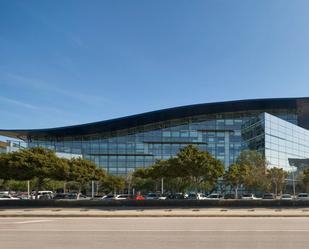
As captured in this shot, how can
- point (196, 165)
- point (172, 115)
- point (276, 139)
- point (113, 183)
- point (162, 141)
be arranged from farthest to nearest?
point (162, 141), point (172, 115), point (276, 139), point (113, 183), point (196, 165)

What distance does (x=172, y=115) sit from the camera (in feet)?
358

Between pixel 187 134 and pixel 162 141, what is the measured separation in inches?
247

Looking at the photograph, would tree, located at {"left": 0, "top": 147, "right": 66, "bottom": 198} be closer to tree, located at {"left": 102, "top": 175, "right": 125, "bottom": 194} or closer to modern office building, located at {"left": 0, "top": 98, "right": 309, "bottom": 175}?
tree, located at {"left": 102, "top": 175, "right": 125, "bottom": 194}

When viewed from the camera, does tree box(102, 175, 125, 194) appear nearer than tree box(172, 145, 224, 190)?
No

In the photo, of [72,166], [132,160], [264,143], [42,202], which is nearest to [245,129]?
[264,143]

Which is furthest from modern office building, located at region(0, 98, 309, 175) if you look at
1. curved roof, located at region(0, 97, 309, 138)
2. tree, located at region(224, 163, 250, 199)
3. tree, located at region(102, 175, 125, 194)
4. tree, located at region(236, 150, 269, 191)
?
tree, located at region(224, 163, 250, 199)

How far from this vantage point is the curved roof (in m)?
102

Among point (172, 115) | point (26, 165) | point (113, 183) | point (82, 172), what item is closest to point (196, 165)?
point (82, 172)

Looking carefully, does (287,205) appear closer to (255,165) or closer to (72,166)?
(72,166)

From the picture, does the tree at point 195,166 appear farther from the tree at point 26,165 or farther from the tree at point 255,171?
the tree at point 255,171

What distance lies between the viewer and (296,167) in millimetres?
95938

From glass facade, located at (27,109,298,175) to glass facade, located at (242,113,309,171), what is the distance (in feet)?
8.95

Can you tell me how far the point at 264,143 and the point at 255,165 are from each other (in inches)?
831

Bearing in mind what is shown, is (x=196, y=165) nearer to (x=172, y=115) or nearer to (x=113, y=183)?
(x=113, y=183)
